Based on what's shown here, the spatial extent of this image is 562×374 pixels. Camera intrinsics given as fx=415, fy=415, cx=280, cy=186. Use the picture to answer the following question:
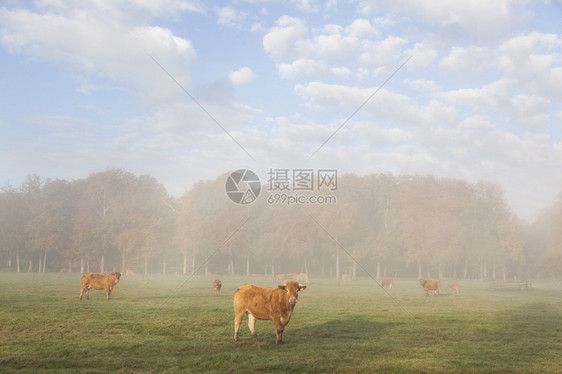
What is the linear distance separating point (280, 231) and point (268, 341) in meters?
58.4

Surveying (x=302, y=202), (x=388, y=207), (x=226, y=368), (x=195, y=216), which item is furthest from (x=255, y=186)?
(x=226, y=368)

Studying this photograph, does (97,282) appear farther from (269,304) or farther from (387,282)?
(387,282)

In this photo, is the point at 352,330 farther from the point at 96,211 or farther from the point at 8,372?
the point at 96,211

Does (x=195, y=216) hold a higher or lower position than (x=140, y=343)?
higher

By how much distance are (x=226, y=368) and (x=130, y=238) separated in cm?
6315

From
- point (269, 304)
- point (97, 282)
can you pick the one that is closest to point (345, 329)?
point (269, 304)

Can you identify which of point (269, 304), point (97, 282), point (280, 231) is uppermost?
point (280, 231)

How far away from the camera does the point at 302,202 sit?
79375 mm

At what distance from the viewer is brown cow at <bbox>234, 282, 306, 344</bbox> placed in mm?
14008

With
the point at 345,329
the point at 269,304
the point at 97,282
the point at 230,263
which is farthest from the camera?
the point at 230,263

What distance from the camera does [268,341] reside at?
1427cm

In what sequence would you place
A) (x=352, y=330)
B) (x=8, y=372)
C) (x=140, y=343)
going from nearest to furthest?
(x=8, y=372) < (x=140, y=343) < (x=352, y=330)

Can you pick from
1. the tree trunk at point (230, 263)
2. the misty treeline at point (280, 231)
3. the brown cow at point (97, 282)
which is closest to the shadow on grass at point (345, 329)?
the brown cow at point (97, 282)

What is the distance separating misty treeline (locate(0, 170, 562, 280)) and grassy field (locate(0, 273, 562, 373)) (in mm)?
47849
